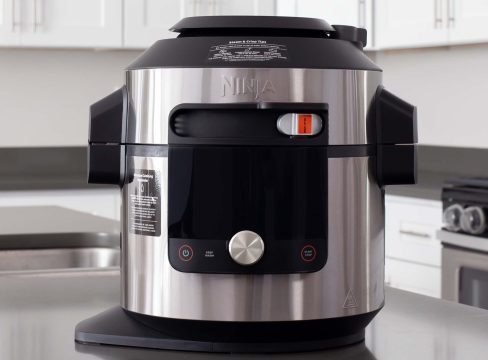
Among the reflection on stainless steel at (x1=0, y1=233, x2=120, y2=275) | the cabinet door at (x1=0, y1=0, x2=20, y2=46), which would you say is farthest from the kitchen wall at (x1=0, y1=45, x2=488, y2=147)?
the reflection on stainless steel at (x1=0, y1=233, x2=120, y2=275)

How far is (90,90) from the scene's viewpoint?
4.71 metres

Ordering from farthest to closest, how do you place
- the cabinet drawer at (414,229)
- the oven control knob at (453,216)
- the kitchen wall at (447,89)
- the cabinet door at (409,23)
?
the kitchen wall at (447,89) < the cabinet door at (409,23) < the cabinet drawer at (414,229) < the oven control knob at (453,216)

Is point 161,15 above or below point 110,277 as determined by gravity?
above

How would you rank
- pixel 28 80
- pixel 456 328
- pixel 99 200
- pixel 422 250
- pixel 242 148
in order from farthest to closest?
pixel 28 80 → pixel 99 200 → pixel 422 250 → pixel 456 328 → pixel 242 148

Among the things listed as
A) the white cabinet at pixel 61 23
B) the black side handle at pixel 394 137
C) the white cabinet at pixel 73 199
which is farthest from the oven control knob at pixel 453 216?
the black side handle at pixel 394 137

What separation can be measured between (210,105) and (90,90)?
3.88 m

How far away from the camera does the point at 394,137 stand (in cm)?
97

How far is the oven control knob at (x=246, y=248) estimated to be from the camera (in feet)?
2.97

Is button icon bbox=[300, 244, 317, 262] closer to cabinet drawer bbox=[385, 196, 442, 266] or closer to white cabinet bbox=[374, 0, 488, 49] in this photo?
cabinet drawer bbox=[385, 196, 442, 266]

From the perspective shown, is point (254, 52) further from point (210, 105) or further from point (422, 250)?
point (422, 250)

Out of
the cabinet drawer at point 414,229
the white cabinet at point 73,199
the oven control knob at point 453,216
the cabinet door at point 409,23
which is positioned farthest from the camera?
the white cabinet at point 73,199

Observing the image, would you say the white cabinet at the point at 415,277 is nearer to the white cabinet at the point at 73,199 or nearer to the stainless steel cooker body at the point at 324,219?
the white cabinet at the point at 73,199

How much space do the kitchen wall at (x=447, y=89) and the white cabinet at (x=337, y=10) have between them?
25cm

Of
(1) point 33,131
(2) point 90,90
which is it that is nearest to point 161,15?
(2) point 90,90
